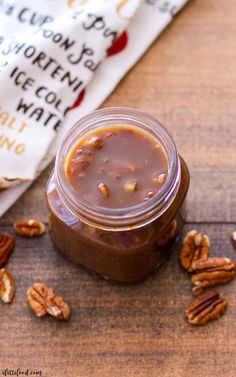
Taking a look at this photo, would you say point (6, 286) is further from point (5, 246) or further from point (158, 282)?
point (158, 282)

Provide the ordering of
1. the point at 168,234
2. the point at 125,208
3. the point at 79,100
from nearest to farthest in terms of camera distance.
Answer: the point at 125,208 < the point at 168,234 < the point at 79,100

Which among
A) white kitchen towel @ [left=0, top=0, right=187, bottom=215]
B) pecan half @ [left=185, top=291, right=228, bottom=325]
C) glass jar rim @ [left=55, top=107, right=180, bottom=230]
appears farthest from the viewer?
white kitchen towel @ [left=0, top=0, right=187, bottom=215]

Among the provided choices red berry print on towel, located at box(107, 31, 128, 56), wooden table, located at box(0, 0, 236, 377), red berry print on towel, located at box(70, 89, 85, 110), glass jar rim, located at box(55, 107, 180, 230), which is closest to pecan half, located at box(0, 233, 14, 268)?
wooden table, located at box(0, 0, 236, 377)

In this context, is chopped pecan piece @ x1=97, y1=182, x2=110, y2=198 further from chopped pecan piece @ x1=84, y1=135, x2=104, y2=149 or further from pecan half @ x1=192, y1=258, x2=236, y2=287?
pecan half @ x1=192, y1=258, x2=236, y2=287

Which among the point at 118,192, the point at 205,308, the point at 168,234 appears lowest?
the point at 205,308

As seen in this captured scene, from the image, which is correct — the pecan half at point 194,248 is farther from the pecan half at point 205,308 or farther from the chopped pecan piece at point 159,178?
the chopped pecan piece at point 159,178

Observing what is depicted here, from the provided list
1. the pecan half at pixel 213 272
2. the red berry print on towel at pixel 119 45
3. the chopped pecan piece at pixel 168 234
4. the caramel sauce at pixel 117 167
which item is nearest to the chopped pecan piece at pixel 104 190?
the caramel sauce at pixel 117 167

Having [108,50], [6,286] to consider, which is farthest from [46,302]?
[108,50]
